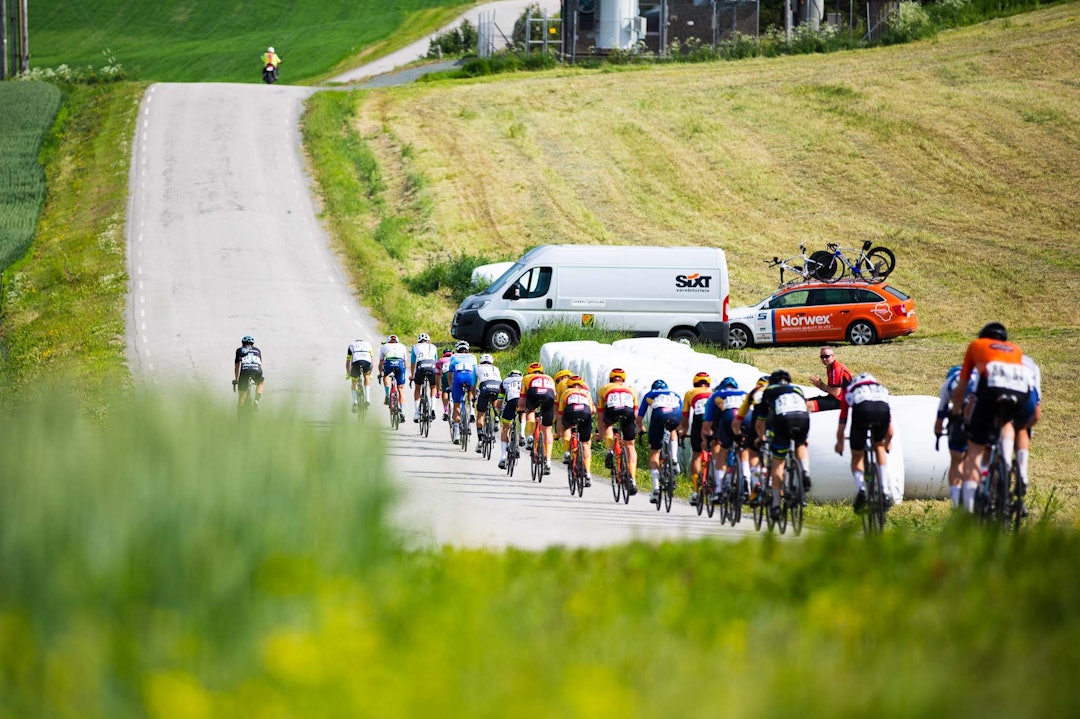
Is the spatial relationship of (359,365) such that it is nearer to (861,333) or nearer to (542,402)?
(542,402)

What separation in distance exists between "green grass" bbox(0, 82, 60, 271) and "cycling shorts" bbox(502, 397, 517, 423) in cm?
2438

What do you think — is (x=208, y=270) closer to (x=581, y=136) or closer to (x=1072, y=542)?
(x=581, y=136)

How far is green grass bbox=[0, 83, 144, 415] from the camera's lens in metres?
30.1

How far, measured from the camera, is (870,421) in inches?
543

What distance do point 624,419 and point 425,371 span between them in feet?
21.8

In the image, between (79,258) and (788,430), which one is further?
(79,258)

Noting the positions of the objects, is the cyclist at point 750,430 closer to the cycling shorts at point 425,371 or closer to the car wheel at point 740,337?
the cycling shorts at point 425,371

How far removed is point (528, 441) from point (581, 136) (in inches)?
1318

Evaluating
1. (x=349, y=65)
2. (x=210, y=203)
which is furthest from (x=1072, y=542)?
(x=349, y=65)

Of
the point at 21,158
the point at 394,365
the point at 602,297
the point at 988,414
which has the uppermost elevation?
the point at 21,158

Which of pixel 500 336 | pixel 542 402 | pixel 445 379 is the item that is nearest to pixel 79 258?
pixel 500 336

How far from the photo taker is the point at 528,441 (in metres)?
19.9

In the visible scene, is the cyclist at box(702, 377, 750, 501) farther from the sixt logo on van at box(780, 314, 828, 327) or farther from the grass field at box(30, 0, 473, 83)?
the grass field at box(30, 0, 473, 83)

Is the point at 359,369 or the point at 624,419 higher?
the point at 359,369
